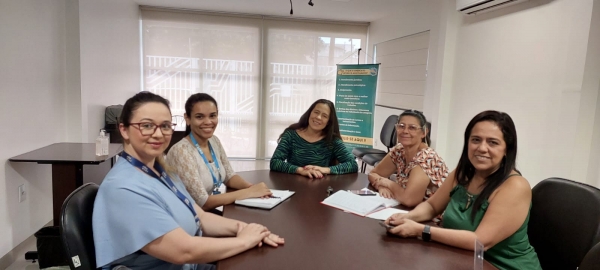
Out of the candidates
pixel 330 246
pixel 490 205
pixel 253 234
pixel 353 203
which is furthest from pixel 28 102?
pixel 490 205

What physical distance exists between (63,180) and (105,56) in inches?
81.3

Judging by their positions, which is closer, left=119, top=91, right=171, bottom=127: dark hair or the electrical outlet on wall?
left=119, top=91, right=171, bottom=127: dark hair

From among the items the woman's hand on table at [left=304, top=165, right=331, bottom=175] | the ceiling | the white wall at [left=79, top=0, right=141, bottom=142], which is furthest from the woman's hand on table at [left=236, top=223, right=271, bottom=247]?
the ceiling

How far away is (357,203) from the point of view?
5.86 feet

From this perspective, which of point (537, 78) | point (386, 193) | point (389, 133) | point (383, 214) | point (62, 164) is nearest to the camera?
point (383, 214)

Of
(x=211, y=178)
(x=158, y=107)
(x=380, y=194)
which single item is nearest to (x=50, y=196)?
(x=211, y=178)

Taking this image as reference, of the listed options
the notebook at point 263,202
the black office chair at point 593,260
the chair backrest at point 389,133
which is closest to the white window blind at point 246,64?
the chair backrest at point 389,133

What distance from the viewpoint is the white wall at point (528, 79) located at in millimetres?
2441

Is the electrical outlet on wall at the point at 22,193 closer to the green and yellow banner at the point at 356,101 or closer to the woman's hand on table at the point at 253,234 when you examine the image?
the woman's hand on table at the point at 253,234

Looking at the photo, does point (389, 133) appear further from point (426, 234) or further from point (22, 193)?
point (22, 193)

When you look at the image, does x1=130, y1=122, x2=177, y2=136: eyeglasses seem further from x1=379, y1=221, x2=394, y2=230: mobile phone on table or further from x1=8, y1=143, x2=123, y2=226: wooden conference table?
x1=8, y1=143, x2=123, y2=226: wooden conference table

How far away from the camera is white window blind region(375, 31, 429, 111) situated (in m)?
4.72

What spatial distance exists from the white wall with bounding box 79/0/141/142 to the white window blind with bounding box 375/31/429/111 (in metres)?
3.85

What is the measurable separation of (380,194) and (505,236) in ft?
2.43
